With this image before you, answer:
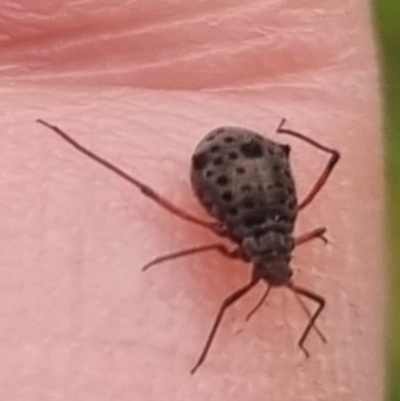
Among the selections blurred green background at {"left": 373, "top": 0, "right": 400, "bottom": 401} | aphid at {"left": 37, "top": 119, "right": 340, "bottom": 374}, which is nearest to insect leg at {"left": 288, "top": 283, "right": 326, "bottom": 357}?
aphid at {"left": 37, "top": 119, "right": 340, "bottom": 374}

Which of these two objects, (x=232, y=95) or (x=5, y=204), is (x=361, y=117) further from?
(x=5, y=204)

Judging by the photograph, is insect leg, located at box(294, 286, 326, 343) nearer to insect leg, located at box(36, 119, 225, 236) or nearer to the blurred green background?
insect leg, located at box(36, 119, 225, 236)

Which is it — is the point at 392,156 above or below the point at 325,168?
below

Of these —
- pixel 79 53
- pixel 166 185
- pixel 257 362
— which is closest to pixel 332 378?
pixel 257 362

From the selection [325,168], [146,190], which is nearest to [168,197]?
[146,190]

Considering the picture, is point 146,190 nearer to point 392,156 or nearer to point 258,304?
point 258,304

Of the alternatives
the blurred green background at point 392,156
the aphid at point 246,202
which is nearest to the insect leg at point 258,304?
the aphid at point 246,202
